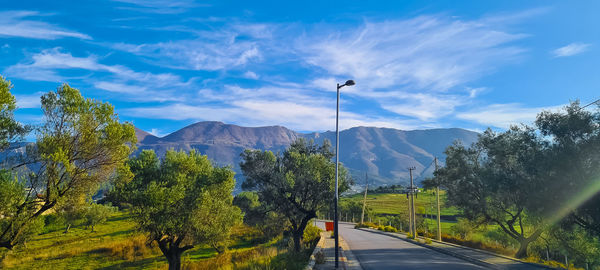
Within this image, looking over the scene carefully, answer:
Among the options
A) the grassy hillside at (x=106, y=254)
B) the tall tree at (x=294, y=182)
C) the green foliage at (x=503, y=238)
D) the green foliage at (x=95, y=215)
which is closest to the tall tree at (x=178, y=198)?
the grassy hillside at (x=106, y=254)

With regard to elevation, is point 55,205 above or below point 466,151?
below

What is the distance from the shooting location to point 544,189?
658 inches

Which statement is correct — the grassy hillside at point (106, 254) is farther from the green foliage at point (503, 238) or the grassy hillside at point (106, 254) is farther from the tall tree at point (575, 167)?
the green foliage at point (503, 238)

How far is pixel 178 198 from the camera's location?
21.8 m

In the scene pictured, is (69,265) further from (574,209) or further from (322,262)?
(574,209)

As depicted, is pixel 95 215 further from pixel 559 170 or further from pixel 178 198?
pixel 559 170

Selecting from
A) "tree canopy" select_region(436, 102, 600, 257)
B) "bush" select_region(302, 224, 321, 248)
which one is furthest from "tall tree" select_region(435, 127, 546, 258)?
"bush" select_region(302, 224, 321, 248)

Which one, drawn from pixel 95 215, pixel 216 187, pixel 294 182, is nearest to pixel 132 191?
pixel 216 187

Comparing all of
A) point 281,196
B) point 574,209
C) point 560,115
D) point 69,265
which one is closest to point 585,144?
point 560,115

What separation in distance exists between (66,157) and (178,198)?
332 inches

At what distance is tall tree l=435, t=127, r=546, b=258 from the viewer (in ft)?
57.7

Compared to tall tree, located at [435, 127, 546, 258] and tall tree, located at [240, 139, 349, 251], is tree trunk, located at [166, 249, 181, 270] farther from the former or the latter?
tall tree, located at [435, 127, 546, 258]

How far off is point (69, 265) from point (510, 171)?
4381 cm

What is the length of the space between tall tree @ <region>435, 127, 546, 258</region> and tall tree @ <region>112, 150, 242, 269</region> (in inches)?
793
